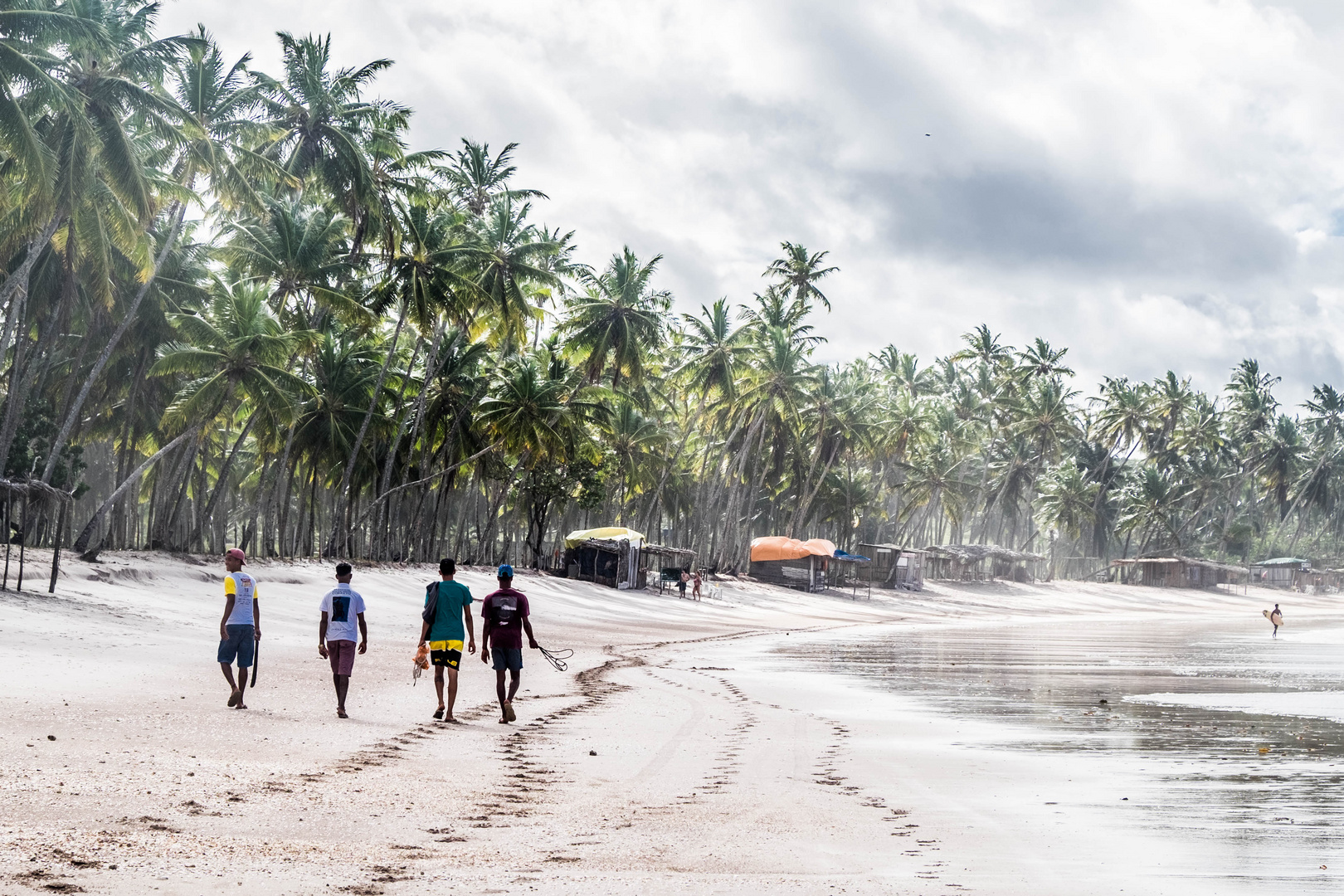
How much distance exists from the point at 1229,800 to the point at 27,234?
22.0 m

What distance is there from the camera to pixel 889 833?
6.28m

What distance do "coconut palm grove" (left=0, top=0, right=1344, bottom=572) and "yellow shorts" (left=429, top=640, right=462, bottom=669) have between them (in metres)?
10.4

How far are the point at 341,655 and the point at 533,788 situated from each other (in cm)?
346

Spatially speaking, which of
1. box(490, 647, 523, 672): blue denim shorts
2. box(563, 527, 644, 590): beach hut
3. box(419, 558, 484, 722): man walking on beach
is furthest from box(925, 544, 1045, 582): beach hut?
box(419, 558, 484, 722): man walking on beach

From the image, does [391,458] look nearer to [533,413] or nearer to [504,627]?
[533,413]

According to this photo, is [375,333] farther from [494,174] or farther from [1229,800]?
[1229,800]

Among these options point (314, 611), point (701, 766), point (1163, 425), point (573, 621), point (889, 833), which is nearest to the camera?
point (889, 833)

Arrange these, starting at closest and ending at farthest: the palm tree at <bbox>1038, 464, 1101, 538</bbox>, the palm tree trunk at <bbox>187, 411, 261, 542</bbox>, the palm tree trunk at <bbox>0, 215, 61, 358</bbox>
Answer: the palm tree trunk at <bbox>0, 215, 61, 358</bbox> < the palm tree trunk at <bbox>187, 411, 261, 542</bbox> < the palm tree at <bbox>1038, 464, 1101, 538</bbox>

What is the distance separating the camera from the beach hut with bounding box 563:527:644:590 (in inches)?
1650

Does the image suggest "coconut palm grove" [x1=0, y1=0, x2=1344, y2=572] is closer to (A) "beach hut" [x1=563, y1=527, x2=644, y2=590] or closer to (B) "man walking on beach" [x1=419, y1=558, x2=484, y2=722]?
(A) "beach hut" [x1=563, y1=527, x2=644, y2=590]

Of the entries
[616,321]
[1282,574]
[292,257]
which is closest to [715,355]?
[616,321]

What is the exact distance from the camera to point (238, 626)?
33.4ft

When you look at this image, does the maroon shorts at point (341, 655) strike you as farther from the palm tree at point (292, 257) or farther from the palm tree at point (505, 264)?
the palm tree at point (505, 264)

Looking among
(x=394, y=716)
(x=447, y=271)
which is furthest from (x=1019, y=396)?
(x=394, y=716)
